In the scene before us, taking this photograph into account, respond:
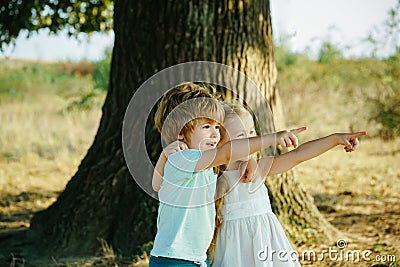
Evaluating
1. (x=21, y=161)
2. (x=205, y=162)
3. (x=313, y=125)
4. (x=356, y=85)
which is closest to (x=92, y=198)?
(x=205, y=162)

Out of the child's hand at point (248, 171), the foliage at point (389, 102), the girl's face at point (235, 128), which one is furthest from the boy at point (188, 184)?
the foliage at point (389, 102)

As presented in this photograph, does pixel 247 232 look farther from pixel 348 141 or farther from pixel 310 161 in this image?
pixel 310 161

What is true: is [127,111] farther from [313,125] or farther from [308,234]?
[313,125]

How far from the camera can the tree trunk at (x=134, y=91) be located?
4781 mm

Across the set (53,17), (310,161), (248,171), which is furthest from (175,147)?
(310,161)

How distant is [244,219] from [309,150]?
511mm

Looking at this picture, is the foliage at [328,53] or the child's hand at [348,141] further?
the foliage at [328,53]

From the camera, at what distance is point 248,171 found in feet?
11.0

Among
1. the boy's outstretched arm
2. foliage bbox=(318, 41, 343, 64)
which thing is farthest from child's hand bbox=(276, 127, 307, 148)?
foliage bbox=(318, 41, 343, 64)

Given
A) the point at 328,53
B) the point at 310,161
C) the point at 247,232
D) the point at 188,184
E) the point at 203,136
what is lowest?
the point at 247,232

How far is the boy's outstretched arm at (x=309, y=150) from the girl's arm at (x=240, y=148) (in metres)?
0.21

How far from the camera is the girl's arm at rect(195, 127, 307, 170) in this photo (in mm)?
2941

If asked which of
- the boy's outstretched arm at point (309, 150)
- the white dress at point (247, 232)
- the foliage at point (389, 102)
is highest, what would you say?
the foliage at point (389, 102)

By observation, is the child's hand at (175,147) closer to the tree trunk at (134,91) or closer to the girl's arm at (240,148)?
the girl's arm at (240,148)
